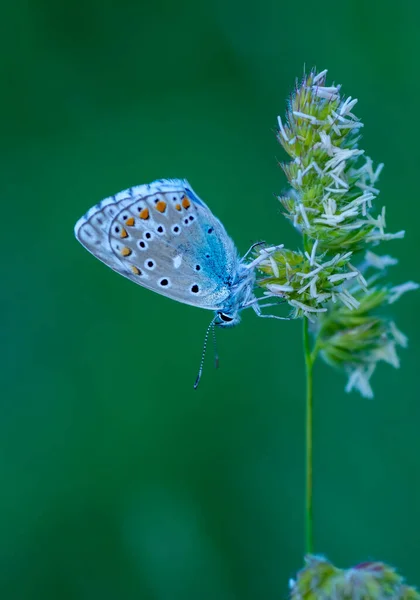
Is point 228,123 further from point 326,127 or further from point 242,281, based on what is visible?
point 326,127

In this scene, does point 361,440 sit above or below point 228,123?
below

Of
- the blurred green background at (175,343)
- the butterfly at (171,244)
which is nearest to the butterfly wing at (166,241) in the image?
the butterfly at (171,244)

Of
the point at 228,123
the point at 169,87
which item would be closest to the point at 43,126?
the point at 169,87

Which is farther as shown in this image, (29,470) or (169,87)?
(169,87)

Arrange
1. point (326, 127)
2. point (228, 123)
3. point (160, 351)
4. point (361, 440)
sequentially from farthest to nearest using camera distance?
point (228, 123), point (160, 351), point (361, 440), point (326, 127)

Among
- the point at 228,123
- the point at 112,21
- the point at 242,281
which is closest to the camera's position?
the point at 242,281

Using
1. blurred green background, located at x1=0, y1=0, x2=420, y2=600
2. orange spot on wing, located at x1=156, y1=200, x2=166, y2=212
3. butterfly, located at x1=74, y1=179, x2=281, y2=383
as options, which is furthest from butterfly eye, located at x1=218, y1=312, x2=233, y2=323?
blurred green background, located at x1=0, y1=0, x2=420, y2=600

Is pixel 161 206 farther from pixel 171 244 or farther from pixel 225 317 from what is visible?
pixel 225 317


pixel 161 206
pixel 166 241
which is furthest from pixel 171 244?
pixel 161 206
